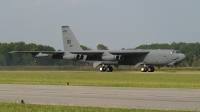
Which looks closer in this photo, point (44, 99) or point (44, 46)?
point (44, 99)

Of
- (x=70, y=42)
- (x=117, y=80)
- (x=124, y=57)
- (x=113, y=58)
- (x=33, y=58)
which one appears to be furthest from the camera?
(x=33, y=58)

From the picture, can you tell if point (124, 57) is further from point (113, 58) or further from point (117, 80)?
point (117, 80)

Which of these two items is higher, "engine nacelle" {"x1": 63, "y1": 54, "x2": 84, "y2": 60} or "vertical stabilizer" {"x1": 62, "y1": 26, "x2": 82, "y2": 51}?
"vertical stabilizer" {"x1": 62, "y1": 26, "x2": 82, "y2": 51}

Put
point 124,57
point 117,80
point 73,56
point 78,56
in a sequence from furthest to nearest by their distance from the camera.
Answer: point 124,57 < point 78,56 < point 73,56 < point 117,80

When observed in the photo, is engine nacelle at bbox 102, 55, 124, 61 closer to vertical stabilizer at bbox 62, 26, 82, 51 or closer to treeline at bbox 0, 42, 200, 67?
vertical stabilizer at bbox 62, 26, 82, 51

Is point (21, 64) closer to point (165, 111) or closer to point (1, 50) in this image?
point (1, 50)

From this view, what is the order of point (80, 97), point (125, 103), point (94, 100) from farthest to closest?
point (80, 97) < point (94, 100) < point (125, 103)

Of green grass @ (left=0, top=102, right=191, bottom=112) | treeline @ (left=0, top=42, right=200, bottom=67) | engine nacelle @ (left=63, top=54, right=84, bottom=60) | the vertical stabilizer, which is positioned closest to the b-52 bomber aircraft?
engine nacelle @ (left=63, top=54, right=84, bottom=60)

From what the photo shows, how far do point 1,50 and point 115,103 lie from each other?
256ft

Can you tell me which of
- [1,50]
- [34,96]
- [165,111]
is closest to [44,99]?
[34,96]

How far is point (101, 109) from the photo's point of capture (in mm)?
15672

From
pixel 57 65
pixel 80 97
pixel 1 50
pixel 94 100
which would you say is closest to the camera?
pixel 94 100

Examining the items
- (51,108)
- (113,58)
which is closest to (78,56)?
(113,58)

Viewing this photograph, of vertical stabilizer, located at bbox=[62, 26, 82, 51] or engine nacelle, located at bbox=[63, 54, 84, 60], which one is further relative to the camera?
vertical stabilizer, located at bbox=[62, 26, 82, 51]
